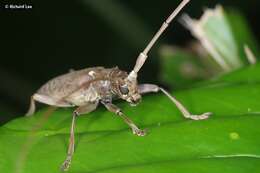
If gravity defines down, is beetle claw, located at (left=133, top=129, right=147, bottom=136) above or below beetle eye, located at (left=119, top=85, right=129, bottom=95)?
below

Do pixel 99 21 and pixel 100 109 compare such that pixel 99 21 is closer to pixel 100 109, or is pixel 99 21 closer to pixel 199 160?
pixel 100 109

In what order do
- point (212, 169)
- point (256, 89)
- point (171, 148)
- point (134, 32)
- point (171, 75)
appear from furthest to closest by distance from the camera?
point (134, 32) → point (171, 75) → point (256, 89) → point (171, 148) → point (212, 169)

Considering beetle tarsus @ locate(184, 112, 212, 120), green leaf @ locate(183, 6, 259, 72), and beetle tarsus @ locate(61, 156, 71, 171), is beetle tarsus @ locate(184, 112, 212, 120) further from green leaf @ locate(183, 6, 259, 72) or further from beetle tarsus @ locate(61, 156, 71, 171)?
green leaf @ locate(183, 6, 259, 72)

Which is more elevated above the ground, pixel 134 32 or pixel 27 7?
pixel 27 7

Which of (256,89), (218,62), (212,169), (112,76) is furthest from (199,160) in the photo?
(218,62)

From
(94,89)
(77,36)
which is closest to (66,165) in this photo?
(94,89)

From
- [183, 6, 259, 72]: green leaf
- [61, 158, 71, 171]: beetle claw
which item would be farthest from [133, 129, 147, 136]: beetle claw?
[183, 6, 259, 72]: green leaf
